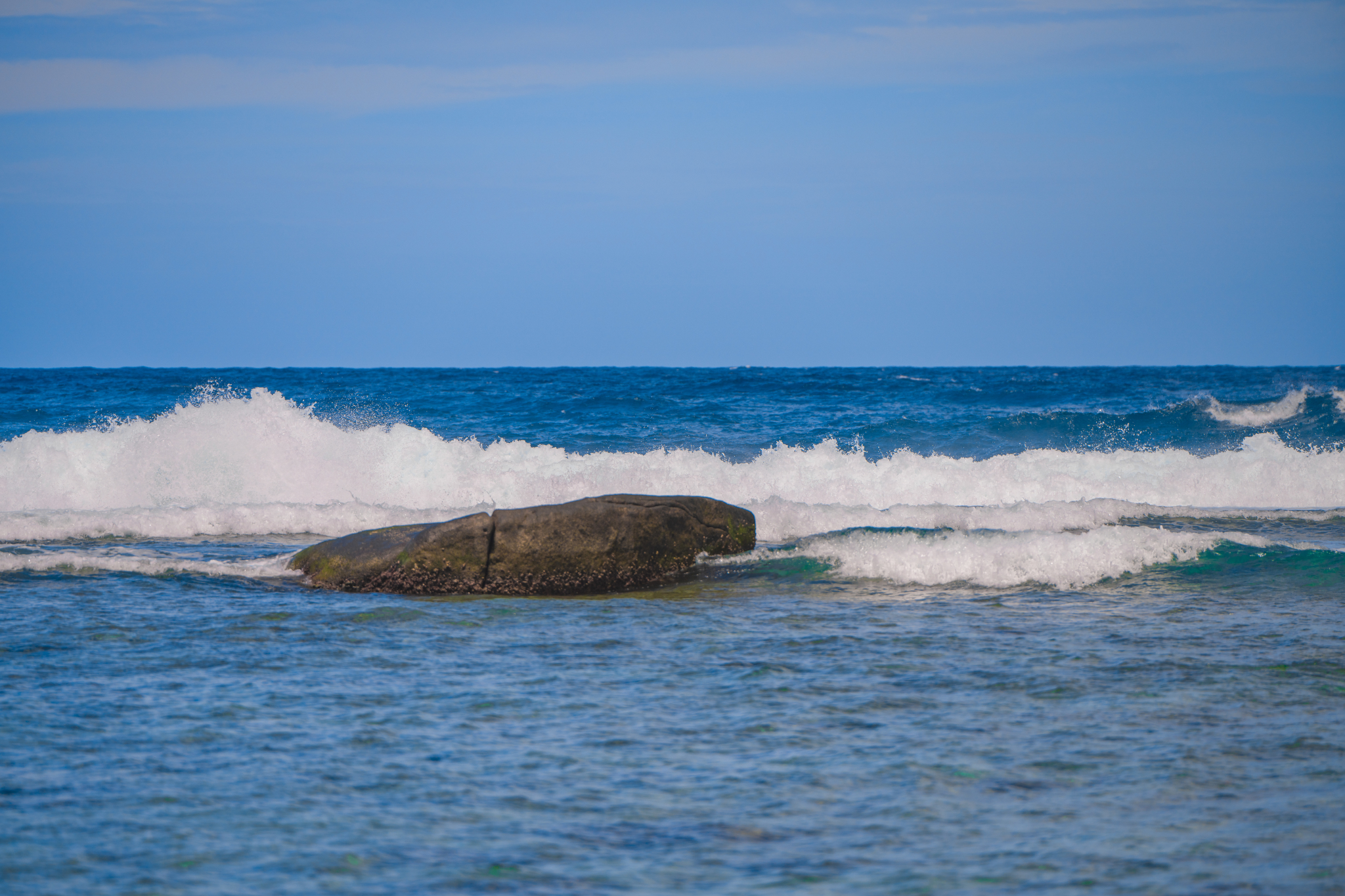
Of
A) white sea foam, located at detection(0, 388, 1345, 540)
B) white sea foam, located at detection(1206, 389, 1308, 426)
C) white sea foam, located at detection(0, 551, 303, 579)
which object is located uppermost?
white sea foam, located at detection(1206, 389, 1308, 426)

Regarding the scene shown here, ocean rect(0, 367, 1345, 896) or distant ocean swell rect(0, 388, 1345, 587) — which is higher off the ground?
distant ocean swell rect(0, 388, 1345, 587)

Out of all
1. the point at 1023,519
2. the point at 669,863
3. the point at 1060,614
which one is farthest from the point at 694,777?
the point at 1023,519

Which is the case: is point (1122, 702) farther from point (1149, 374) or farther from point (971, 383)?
point (1149, 374)

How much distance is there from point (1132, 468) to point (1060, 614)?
36.1ft

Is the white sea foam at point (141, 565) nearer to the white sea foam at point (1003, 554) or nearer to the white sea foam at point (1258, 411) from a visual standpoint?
the white sea foam at point (1003, 554)

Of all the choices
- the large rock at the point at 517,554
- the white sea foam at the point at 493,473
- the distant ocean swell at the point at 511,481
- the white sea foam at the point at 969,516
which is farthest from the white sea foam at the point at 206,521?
the large rock at the point at 517,554

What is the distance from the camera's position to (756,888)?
3072 mm

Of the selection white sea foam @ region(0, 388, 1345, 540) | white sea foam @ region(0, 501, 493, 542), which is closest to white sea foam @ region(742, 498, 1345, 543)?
white sea foam @ region(0, 501, 493, 542)

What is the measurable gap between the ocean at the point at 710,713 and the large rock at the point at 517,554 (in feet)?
1.09

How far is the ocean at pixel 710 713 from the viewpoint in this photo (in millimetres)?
3291

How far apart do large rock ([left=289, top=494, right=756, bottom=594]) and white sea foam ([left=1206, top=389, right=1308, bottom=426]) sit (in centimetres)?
1791

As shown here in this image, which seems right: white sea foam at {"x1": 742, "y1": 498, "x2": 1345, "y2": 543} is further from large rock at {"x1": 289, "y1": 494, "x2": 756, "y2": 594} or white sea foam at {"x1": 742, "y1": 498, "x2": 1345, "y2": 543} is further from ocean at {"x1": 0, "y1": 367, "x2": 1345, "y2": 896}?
large rock at {"x1": 289, "y1": 494, "x2": 756, "y2": 594}

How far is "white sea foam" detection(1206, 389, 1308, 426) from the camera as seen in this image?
22.3 m

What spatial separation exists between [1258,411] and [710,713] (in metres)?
22.7
